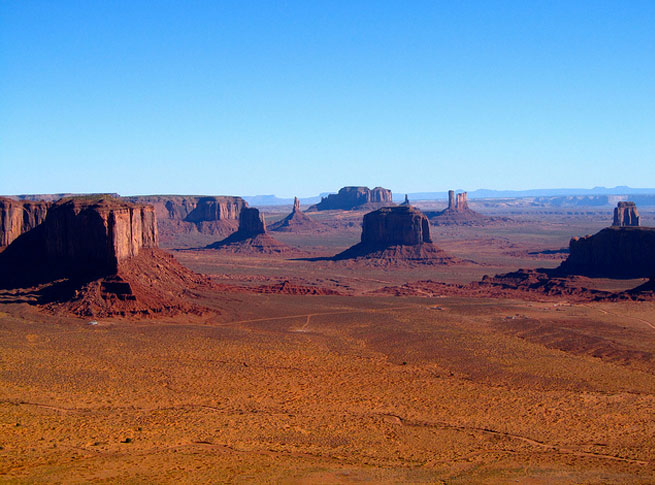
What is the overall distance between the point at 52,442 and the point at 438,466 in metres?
13.5

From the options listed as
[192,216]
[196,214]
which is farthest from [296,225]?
[192,216]

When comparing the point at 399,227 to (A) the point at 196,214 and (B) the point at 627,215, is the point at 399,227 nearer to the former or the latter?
(B) the point at 627,215

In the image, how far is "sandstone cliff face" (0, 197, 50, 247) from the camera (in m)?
57.5

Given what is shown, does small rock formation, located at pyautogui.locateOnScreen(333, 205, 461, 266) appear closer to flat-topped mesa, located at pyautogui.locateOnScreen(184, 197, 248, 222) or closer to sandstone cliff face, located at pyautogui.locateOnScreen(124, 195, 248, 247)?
sandstone cliff face, located at pyautogui.locateOnScreen(124, 195, 248, 247)

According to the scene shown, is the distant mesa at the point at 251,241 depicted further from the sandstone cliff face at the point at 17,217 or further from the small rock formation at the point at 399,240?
the sandstone cliff face at the point at 17,217

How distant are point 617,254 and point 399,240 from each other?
3370 cm

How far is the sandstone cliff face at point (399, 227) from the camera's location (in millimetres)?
97625

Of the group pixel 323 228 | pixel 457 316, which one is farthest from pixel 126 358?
pixel 323 228

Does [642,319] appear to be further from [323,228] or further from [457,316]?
[323,228]

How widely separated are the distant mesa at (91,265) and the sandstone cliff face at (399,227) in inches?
1955

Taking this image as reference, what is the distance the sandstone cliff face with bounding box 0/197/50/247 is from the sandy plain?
13987 mm

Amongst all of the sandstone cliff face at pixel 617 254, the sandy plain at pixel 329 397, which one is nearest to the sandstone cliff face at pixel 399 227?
the sandstone cliff face at pixel 617 254

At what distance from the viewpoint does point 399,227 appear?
98.4 metres

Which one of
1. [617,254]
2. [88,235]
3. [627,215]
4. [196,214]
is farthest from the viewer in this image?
[196,214]
